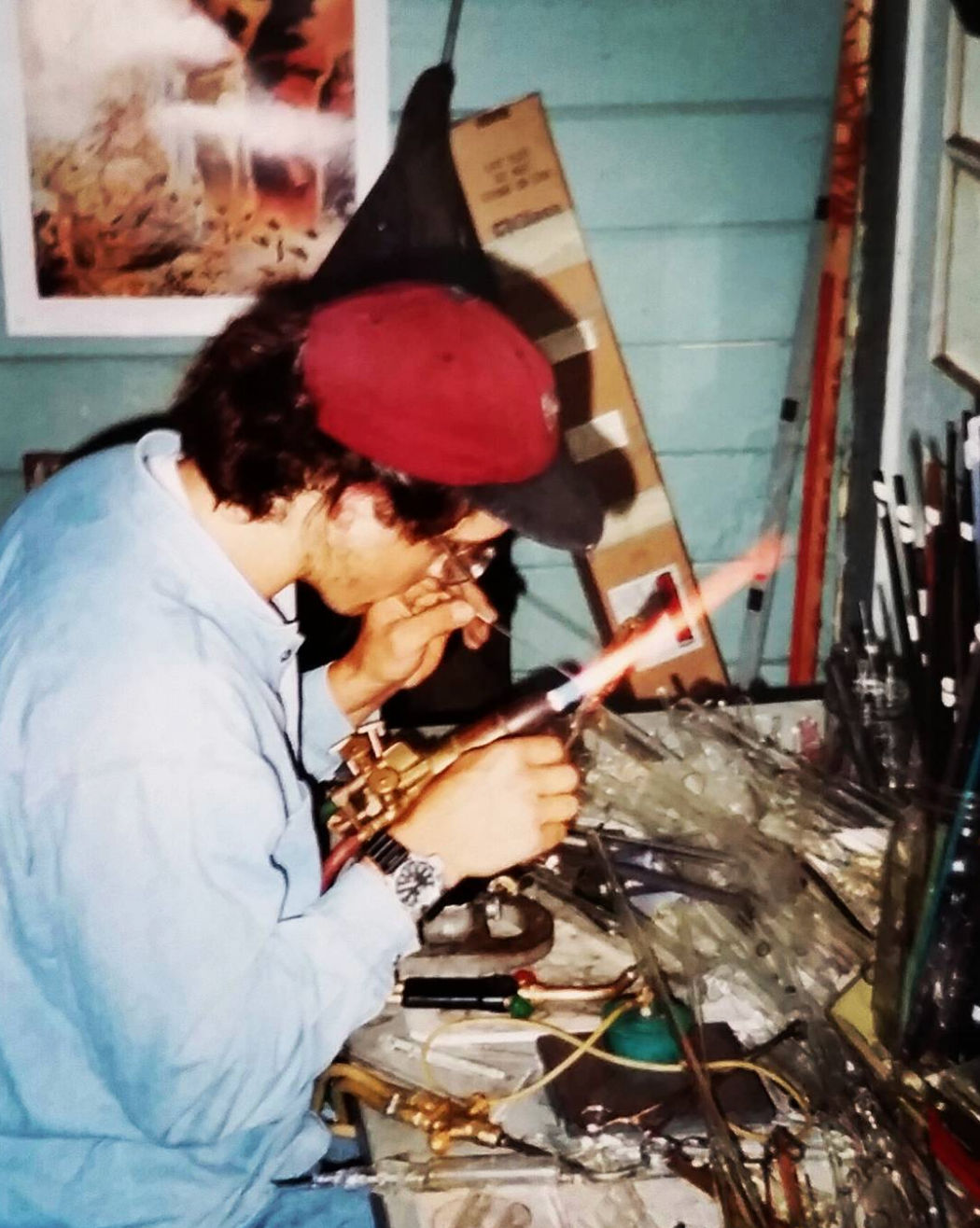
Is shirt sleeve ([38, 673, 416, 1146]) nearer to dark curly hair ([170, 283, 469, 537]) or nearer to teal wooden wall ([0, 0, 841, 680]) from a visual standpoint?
dark curly hair ([170, 283, 469, 537])

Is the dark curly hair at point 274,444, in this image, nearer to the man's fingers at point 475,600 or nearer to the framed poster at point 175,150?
the man's fingers at point 475,600

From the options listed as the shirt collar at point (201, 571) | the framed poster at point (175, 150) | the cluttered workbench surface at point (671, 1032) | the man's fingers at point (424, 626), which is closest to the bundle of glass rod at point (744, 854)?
the cluttered workbench surface at point (671, 1032)

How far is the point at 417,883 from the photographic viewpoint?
3.36 feet

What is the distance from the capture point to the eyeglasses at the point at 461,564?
1160mm

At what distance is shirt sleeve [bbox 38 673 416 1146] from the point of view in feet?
2.87

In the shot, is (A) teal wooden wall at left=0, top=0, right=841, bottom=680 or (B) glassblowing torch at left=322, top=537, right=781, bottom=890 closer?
(B) glassblowing torch at left=322, top=537, right=781, bottom=890

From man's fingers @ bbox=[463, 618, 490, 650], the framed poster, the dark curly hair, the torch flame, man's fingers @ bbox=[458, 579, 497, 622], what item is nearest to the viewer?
the dark curly hair

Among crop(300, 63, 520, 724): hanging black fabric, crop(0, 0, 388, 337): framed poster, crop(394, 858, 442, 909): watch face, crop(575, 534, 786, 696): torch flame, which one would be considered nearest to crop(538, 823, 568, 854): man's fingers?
crop(394, 858, 442, 909): watch face

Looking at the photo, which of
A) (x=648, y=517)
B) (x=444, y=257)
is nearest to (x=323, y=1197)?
(x=444, y=257)

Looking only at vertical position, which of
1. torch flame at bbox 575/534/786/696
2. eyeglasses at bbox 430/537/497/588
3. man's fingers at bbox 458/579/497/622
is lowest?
torch flame at bbox 575/534/786/696

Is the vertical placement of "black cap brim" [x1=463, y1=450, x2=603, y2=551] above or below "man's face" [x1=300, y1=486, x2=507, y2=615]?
above

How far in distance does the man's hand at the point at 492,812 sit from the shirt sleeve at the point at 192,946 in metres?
0.13

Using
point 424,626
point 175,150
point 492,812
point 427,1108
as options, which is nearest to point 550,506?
point 492,812

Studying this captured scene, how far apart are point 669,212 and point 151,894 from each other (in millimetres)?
1266
